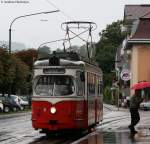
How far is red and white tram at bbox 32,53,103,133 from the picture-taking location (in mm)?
23109

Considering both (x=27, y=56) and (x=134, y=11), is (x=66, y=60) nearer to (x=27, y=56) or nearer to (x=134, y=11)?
(x=134, y=11)

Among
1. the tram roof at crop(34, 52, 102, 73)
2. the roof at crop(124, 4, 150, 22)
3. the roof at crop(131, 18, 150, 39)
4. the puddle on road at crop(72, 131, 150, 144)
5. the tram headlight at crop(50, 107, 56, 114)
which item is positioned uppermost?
the roof at crop(124, 4, 150, 22)

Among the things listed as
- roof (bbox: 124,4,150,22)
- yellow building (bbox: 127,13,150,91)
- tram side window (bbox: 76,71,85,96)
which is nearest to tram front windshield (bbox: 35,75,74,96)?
tram side window (bbox: 76,71,85,96)

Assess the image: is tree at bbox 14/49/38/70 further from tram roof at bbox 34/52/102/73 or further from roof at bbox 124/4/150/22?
tram roof at bbox 34/52/102/73

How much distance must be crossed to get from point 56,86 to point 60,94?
33 centimetres

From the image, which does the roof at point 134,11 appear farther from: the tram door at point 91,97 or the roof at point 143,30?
the tram door at point 91,97

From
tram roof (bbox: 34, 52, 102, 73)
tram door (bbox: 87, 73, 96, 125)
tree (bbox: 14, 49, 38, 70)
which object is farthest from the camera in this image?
tree (bbox: 14, 49, 38, 70)

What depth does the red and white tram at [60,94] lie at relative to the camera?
2311cm

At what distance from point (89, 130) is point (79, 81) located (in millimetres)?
4427

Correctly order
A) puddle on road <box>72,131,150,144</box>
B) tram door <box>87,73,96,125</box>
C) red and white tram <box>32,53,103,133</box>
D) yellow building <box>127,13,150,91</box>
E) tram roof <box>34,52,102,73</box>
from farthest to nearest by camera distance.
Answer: yellow building <box>127,13,150,91</box>, tram door <box>87,73,96,125</box>, tram roof <box>34,52,102,73</box>, red and white tram <box>32,53,103,133</box>, puddle on road <box>72,131,150,144</box>

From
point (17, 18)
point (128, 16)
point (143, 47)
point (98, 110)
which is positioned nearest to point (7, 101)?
point (17, 18)

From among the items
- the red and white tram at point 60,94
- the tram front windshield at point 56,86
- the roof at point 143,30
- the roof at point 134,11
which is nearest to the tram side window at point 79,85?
the red and white tram at point 60,94

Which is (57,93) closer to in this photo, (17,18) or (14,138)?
(14,138)

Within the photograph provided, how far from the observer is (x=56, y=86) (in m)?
23.4
